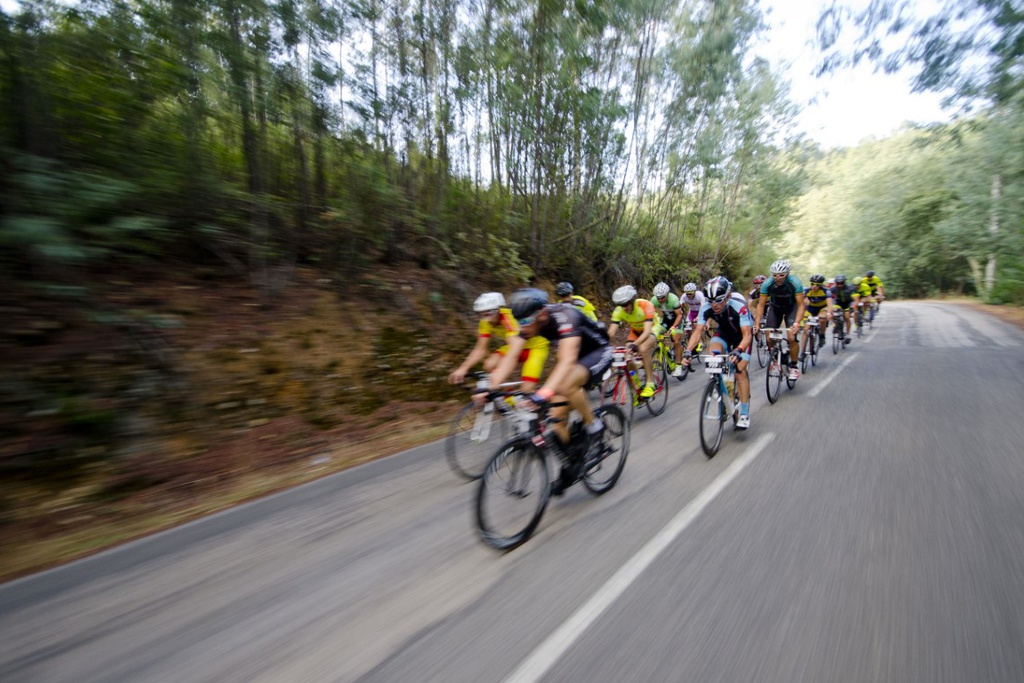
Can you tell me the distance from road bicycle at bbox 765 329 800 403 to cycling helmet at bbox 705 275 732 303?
233 cm

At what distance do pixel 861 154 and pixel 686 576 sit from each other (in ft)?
229

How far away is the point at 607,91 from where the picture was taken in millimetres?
12445

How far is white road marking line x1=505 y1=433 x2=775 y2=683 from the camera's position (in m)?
2.23

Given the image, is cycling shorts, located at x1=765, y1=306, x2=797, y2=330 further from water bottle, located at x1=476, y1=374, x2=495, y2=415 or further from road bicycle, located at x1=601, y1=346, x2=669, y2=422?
water bottle, located at x1=476, y1=374, x2=495, y2=415

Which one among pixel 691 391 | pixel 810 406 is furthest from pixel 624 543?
pixel 691 391

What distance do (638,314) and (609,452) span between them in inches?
142

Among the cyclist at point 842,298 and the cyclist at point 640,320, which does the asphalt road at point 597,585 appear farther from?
the cyclist at point 842,298

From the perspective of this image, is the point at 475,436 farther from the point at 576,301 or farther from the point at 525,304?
the point at 576,301

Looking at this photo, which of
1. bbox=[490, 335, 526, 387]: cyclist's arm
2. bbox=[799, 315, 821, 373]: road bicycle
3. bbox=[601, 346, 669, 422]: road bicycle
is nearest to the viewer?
bbox=[490, 335, 526, 387]: cyclist's arm

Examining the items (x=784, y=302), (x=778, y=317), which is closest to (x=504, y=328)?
(x=784, y=302)

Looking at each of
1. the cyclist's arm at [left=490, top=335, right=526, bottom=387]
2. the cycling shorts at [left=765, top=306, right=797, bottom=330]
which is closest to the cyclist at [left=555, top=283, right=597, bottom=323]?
the cyclist's arm at [left=490, top=335, right=526, bottom=387]

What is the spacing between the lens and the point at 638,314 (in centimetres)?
725

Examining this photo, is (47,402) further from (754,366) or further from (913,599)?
(754,366)

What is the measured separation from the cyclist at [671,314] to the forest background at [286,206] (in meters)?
3.56
